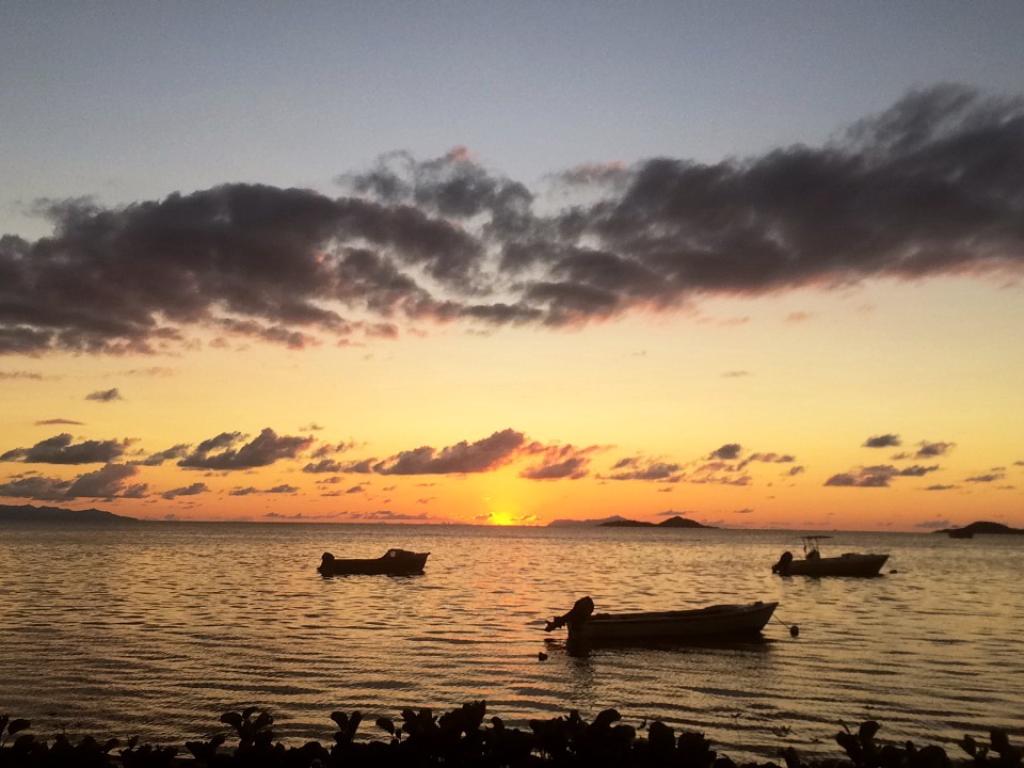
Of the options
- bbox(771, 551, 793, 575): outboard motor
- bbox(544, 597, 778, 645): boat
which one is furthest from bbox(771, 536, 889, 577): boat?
bbox(544, 597, 778, 645): boat

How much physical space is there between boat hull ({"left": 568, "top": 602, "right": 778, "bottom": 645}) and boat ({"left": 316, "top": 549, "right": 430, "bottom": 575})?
166 ft

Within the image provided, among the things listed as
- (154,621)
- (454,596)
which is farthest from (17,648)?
(454,596)

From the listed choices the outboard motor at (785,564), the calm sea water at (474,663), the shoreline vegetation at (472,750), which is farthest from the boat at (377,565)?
the shoreline vegetation at (472,750)

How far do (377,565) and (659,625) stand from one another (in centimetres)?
5426

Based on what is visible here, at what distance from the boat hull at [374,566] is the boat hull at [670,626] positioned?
50900mm

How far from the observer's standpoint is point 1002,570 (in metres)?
123

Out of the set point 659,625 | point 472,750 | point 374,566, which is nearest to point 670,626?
point 659,625

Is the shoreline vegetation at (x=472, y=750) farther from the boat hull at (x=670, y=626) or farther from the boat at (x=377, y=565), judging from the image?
the boat at (x=377, y=565)

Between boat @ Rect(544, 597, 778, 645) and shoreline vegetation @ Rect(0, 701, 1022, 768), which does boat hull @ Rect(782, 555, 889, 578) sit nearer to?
A: boat @ Rect(544, 597, 778, 645)

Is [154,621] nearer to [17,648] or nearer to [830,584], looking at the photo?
[17,648]

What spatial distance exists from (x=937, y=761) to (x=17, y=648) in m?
43.2

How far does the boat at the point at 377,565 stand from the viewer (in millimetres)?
91250

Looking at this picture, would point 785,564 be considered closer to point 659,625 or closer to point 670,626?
point 670,626

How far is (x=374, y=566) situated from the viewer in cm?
9269
